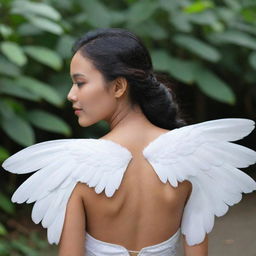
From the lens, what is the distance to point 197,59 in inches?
257

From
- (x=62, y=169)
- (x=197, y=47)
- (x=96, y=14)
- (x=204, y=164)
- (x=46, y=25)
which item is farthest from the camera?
(x=197, y=47)

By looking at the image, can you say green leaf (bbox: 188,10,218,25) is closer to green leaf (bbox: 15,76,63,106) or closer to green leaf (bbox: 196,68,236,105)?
green leaf (bbox: 196,68,236,105)

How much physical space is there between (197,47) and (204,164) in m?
4.03

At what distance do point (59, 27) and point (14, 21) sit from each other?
1.89ft

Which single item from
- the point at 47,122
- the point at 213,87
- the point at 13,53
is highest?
the point at 13,53

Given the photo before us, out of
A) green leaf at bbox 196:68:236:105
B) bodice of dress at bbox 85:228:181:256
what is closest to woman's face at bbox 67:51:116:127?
bodice of dress at bbox 85:228:181:256

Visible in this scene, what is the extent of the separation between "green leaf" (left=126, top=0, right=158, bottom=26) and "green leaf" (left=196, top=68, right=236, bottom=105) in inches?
28.2

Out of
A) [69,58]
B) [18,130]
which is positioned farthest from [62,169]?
[69,58]

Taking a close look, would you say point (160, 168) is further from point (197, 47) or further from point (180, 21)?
point (180, 21)

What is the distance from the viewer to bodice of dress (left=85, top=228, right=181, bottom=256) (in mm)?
2105

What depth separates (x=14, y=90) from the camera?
5273mm

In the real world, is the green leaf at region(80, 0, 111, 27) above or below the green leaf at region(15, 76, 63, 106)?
above

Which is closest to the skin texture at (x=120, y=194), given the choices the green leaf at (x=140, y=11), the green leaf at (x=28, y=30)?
the green leaf at (x=28, y=30)

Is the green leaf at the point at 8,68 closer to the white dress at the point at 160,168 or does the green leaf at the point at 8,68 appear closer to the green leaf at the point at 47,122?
the green leaf at the point at 47,122
